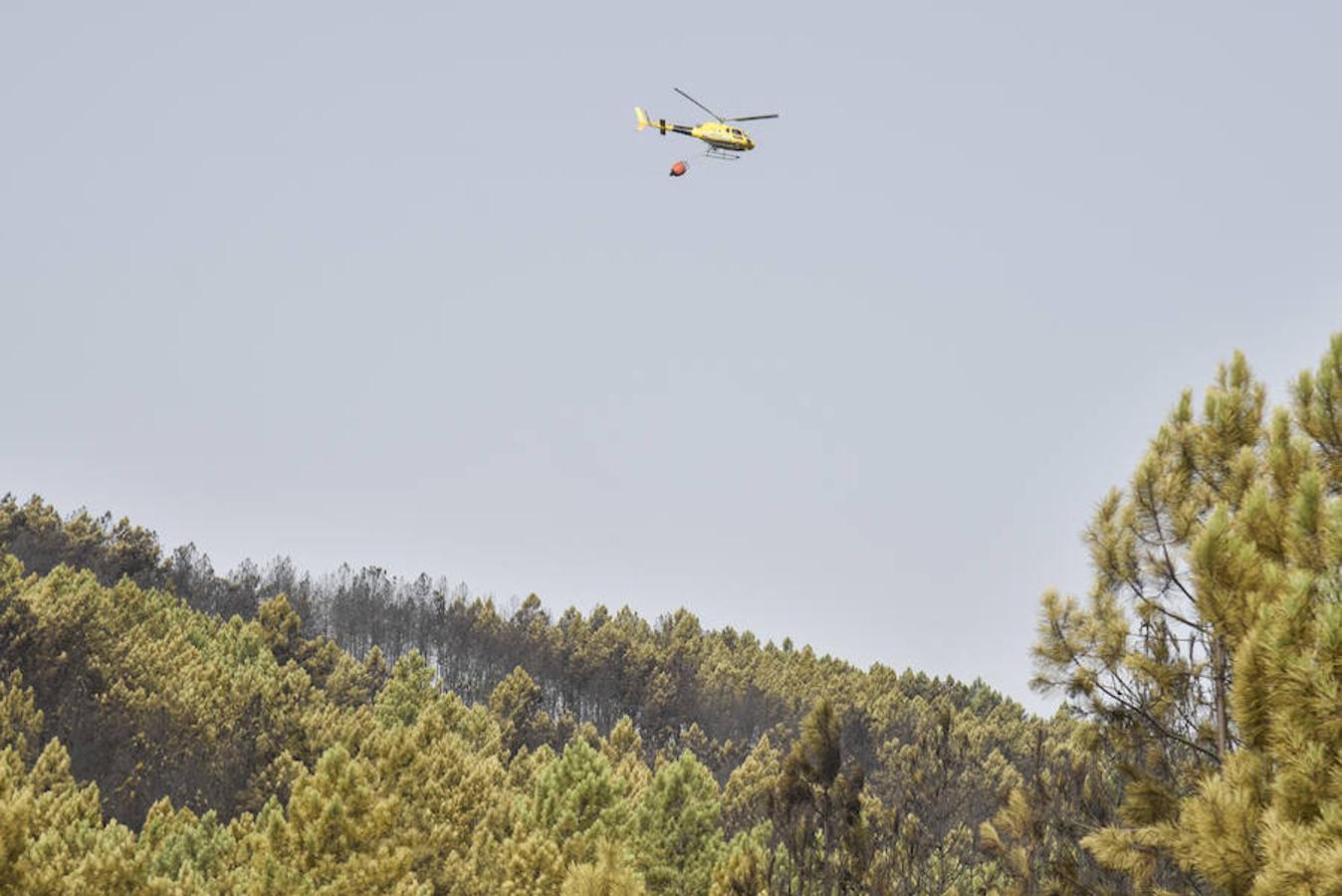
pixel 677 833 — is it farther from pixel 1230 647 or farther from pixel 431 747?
pixel 1230 647

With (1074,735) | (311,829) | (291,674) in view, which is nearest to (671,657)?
(291,674)

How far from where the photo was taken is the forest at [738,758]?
235 inches

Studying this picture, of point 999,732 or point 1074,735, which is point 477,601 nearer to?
point 999,732

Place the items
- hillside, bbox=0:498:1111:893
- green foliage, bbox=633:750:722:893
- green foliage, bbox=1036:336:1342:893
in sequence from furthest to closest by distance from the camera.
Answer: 1. green foliage, bbox=633:750:722:893
2. hillside, bbox=0:498:1111:893
3. green foliage, bbox=1036:336:1342:893

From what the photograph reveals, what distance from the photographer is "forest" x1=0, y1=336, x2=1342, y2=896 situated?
19.6 feet

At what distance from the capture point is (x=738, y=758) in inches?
3086

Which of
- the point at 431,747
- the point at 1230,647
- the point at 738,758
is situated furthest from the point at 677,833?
the point at 738,758

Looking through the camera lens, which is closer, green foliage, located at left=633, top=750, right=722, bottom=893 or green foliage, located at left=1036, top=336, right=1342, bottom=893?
green foliage, located at left=1036, top=336, right=1342, bottom=893

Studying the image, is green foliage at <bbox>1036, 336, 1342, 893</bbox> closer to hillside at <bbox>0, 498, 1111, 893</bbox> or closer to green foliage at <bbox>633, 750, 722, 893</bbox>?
hillside at <bbox>0, 498, 1111, 893</bbox>

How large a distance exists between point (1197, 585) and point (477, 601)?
96195 mm

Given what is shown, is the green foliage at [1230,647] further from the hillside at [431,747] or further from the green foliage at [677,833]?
the green foliage at [677,833]

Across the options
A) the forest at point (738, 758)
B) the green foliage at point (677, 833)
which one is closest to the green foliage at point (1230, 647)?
the forest at point (738, 758)

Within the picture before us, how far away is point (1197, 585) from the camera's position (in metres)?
6.98

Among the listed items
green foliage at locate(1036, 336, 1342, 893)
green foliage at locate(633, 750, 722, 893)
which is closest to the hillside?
green foliage at locate(633, 750, 722, 893)
